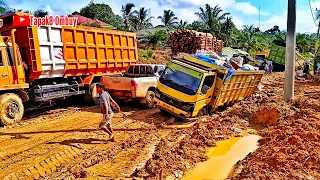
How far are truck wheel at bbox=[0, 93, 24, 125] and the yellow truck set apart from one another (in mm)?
4275

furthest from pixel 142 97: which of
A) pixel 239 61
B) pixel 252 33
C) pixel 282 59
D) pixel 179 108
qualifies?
pixel 252 33

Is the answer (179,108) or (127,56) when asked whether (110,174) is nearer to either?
(179,108)

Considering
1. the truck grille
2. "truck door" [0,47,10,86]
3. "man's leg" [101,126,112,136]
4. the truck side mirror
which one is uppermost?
"truck door" [0,47,10,86]

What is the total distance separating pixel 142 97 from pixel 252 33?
44.6 meters

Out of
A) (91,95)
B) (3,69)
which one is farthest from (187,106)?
(3,69)

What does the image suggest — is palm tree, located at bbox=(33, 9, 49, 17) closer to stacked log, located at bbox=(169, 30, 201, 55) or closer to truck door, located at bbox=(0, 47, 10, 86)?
stacked log, located at bbox=(169, 30, 201, 55)

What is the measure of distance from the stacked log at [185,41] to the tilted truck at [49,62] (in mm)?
9968

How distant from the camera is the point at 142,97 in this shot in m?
11.6

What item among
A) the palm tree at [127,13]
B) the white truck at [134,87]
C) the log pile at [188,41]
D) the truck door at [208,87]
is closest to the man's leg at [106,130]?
the truck door at [208,87]

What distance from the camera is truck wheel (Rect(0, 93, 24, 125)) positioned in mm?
9117

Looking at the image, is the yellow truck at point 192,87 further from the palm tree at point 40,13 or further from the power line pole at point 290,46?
the palm tree at point 40,13

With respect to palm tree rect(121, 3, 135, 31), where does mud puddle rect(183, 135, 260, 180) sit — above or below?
below

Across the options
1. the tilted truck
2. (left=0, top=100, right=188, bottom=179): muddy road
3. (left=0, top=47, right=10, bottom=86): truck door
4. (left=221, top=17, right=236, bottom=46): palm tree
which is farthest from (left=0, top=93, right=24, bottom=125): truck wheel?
(left=221, top=17, right=236, bottom=46): palm tree

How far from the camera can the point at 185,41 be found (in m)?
23.1
